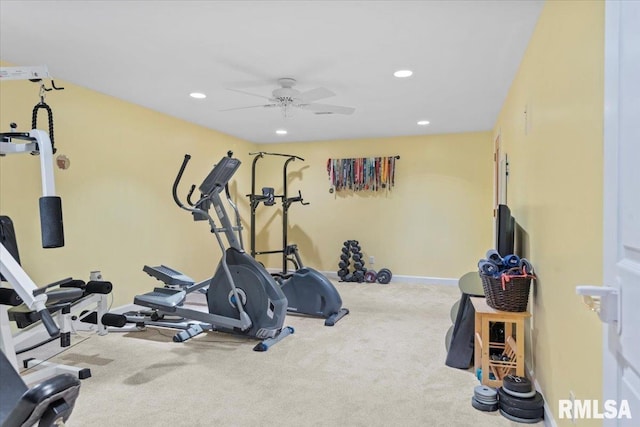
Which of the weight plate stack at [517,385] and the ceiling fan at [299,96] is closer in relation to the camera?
the weight plate stack at [517,385]

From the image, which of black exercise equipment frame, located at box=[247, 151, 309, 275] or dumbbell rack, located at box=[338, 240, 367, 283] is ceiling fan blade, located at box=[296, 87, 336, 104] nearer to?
black exercise equipment frame, located at box=[247, 151, 309, 275]

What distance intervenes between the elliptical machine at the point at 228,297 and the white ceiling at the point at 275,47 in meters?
0.83

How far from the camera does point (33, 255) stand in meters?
3.25

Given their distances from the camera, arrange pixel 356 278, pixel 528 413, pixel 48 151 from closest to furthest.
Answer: pixel 48 151 < pixel 528 413 < pixel 356 278

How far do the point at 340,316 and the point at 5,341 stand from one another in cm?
277

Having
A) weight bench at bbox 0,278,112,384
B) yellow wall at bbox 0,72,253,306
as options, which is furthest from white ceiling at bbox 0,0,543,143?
weight bench at bbox 0,278,112,384

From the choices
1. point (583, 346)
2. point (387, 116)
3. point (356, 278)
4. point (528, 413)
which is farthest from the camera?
point (356, 278)

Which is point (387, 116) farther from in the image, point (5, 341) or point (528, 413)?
point (5, 341)

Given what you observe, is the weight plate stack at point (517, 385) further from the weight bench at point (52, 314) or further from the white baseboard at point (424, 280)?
the white baseboard at point (424, 280)

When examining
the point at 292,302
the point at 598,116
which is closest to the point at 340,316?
the point at 292,302

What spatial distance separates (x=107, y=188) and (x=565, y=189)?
4022mm

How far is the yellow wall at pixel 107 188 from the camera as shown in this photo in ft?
10.6

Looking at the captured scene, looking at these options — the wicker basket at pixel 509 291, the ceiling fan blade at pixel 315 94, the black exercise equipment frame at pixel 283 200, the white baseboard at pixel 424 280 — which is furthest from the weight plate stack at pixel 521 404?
the black exercise equipment frame at pixel 283 200

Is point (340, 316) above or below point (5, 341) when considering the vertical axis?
below
